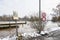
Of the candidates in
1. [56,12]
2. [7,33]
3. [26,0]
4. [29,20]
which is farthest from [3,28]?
[56,12]

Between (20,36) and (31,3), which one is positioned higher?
(31,3)

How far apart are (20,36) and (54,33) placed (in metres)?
0.67

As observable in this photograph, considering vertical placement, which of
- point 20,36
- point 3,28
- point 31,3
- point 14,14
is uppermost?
point 31,3

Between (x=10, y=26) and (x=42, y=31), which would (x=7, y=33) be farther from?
(x=42, y=31)

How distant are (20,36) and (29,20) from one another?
0.35 meters

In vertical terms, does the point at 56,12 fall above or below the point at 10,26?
above

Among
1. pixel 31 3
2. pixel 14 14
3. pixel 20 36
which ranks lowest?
pixel 20 36

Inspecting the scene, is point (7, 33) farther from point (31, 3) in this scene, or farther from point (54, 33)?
point (54, 33)

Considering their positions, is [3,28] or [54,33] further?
[54,33]

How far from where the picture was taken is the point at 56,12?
2414 millimetres

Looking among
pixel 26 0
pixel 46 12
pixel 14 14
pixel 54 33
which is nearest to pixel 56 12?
pixel 46 12

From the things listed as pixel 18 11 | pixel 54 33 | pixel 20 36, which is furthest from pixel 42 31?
pixel 18 11

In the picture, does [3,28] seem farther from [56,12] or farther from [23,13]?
[56,12]

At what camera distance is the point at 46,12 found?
2395 millimetres
